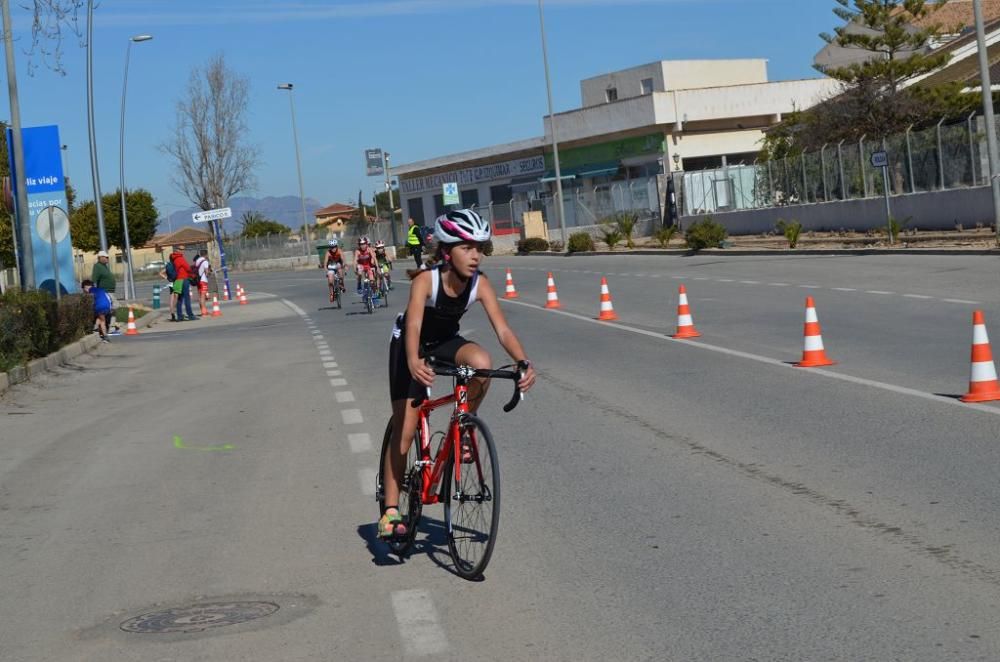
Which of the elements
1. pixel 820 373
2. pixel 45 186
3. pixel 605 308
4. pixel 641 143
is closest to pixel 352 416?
pixel 820 373

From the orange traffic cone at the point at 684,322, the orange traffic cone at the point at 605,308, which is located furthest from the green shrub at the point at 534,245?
the orange traffic cone at the point at 684,322

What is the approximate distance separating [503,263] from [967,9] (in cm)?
4463

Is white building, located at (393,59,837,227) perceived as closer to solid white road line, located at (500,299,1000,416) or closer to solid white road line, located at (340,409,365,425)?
solid white road line, located at (500,299,1000,416)

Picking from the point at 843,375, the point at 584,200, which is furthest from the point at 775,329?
the point at 584,200

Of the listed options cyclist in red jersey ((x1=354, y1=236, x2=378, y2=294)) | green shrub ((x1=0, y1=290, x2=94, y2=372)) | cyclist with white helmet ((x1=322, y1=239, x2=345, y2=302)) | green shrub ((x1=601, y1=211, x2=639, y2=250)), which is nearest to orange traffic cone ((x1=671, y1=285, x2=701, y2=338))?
green shrub ((x1=0, y1=290, x2=94, y2=372))

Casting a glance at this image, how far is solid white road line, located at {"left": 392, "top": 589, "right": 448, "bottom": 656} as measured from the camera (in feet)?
17.7

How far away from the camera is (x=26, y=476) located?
35.0 ft

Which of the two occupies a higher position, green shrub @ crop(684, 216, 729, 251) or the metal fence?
the metal fence

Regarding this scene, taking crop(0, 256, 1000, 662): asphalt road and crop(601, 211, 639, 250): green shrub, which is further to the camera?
crop(601, 211, 639, 250): green shrub

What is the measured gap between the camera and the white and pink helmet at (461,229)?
252 inches

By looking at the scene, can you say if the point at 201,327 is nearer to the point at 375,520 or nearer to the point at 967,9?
the point at 375,520

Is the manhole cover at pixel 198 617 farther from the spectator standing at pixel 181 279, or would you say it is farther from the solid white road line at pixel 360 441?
the spectator standing at pixel 181 279

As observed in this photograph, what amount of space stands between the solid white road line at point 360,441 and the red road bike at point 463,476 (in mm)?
4040

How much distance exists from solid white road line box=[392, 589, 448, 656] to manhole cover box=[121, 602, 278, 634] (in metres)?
Result: 0.57
